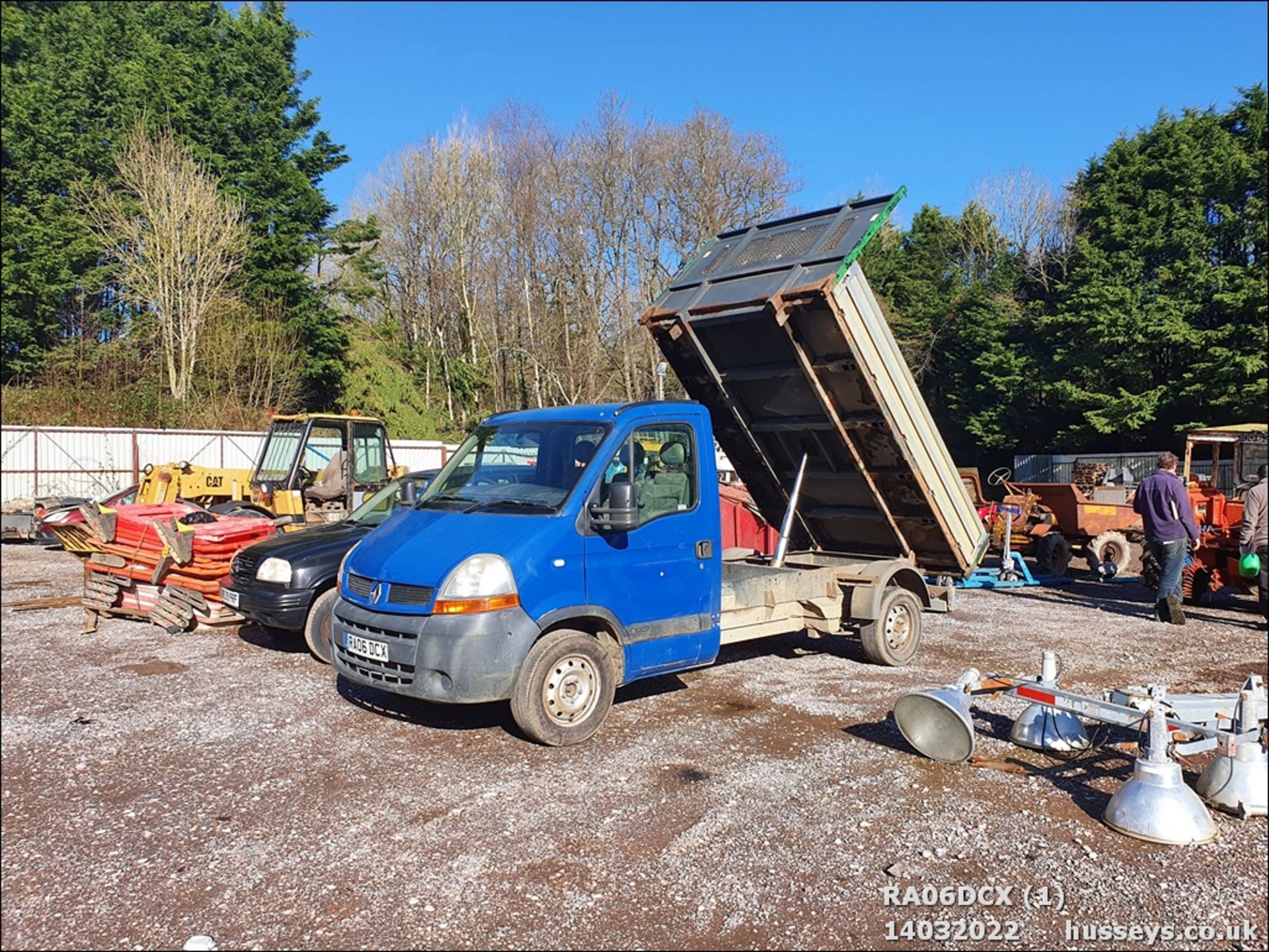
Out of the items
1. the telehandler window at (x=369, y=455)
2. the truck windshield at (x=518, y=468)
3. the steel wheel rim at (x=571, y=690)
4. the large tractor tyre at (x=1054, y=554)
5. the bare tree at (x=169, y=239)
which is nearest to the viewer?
the steel wheel rim at (x=571, y=690)

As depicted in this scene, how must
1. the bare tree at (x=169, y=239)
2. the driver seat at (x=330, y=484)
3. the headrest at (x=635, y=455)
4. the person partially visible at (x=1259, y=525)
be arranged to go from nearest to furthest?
the headrest at (x=635, y=455) → the person partially visible at (x=1259, y=525) → the driver seat at (x=330, y=484) → the bare tree at (x=169, y=239)

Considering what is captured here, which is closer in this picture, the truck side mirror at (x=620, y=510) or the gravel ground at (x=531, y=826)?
the gravel ground at (x=531, y=826)

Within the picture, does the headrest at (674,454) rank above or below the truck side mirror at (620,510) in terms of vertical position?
above

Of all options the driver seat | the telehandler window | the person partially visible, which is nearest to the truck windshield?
the driver seat

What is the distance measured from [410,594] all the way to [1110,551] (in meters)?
12.8

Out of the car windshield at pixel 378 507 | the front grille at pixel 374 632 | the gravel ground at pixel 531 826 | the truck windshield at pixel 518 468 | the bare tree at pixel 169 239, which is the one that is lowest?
the gravel ground at pixel 531 826

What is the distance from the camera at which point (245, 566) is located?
7910mm

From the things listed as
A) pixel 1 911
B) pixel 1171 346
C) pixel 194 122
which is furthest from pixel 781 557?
pixel 194 122

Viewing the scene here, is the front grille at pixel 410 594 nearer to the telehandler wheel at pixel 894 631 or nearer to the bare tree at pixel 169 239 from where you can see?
the telehandler wheel at pixel 894 631

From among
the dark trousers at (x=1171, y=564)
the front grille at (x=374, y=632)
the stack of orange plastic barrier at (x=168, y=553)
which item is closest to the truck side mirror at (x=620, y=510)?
the front grille at (x=374, y=632)

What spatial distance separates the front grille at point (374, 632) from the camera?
5.26m

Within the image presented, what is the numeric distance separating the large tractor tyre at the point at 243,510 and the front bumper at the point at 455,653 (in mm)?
6240

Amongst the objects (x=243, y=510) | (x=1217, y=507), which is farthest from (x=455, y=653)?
(x=1217, y=507)

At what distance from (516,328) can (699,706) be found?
32.9 meters
